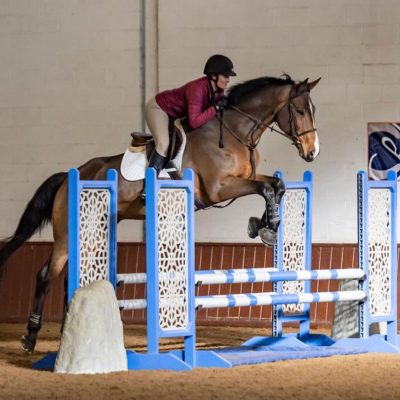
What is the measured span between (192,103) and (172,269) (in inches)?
51.9

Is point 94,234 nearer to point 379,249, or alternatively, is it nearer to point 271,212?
point 271,212

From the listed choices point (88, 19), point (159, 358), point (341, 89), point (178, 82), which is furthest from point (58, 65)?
point (159, 358)

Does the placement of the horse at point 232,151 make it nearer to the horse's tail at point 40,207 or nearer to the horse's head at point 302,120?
the horse's head at point 302,120

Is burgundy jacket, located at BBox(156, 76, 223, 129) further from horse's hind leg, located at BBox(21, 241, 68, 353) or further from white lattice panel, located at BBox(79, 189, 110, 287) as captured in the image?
horse's hind leg, located at BBox(21, 241, 68, 353)

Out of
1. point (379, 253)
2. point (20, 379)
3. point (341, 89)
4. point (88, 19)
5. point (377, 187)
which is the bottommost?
point (20, 379)

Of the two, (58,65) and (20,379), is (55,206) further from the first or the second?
(58,65)

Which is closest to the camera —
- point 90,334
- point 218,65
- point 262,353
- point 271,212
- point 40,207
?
point 90,334

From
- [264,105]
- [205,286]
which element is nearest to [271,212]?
[264,105]

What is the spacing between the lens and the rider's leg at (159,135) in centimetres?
690

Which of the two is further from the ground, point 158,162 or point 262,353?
point 158,162

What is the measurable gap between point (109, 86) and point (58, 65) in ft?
1.71

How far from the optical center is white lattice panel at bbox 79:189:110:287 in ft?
19.6

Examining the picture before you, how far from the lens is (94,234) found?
603cm

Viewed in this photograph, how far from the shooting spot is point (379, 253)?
6867 mm
